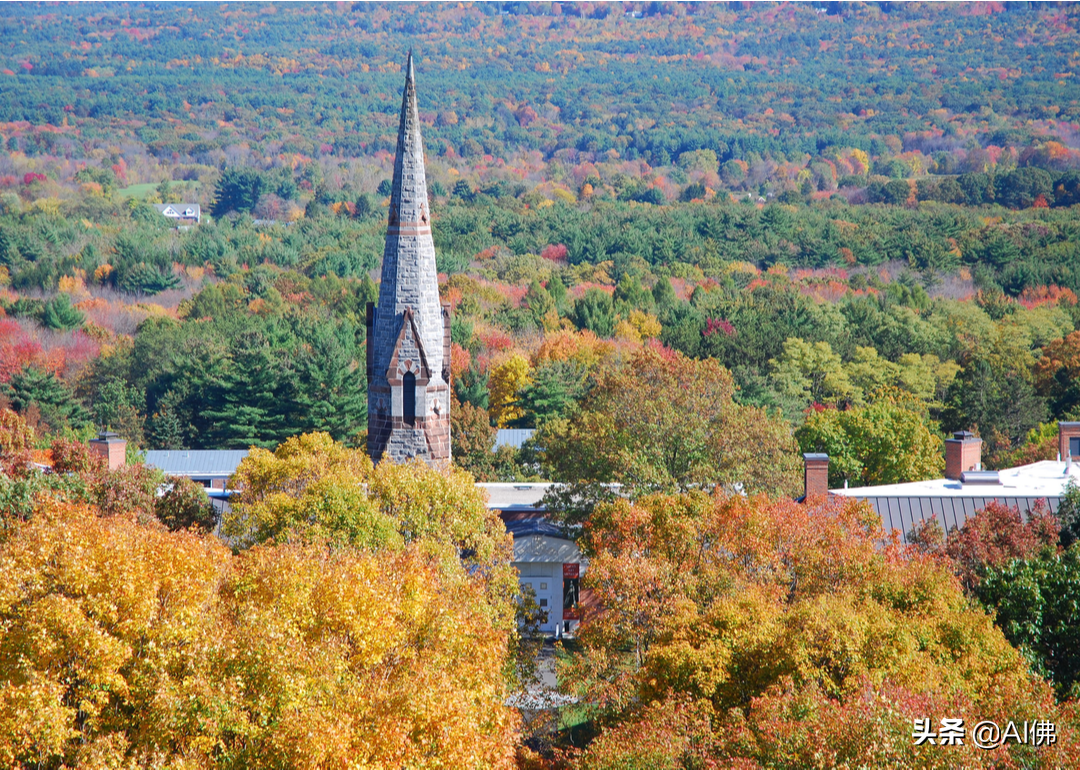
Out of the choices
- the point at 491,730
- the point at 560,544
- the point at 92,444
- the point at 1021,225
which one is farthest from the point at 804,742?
the point at 1021,225

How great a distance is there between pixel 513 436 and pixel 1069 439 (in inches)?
993

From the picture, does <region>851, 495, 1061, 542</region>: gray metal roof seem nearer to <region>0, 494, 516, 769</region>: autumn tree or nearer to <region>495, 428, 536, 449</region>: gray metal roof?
<region>0, 494, 516, 769</region>: autumn tree

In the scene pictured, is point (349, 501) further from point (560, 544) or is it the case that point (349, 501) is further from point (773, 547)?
point (560, 544)

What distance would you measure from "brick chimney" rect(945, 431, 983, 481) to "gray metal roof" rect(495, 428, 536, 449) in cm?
2308

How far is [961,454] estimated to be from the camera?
44281mm

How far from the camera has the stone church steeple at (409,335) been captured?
33.3 meters

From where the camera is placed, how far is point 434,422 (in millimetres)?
33875

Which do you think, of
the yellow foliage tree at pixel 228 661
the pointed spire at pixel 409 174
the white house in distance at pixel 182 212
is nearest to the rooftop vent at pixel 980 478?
the pointed spire at pixel 409 174

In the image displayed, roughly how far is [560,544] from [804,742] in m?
21.6

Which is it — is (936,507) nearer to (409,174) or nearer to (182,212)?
(409,174)

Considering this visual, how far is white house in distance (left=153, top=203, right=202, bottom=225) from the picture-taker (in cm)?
17589

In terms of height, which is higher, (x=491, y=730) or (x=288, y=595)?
(x=288, y=595)

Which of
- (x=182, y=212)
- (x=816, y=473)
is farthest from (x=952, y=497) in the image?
(x=182, y=212)

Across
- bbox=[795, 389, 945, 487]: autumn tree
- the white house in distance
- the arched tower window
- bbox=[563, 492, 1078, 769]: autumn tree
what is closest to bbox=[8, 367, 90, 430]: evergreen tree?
bbox=[795, 389, 945, 487]: autumn tree
